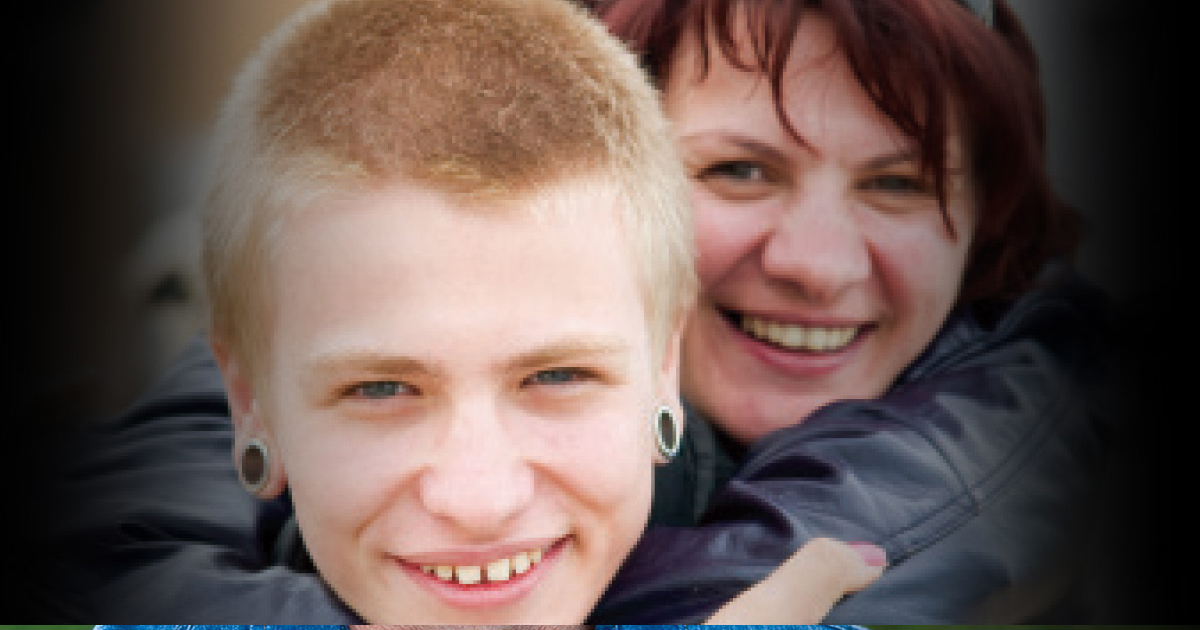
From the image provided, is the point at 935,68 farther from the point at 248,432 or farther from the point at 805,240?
the point at 248,432

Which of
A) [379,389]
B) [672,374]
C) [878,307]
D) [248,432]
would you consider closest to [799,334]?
[878,307]

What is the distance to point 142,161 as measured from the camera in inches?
91.0

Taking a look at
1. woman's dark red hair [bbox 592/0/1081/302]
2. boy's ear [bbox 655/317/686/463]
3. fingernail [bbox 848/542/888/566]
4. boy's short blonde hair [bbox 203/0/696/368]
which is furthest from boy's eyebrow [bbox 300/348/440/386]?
fingernail [bbox 848/542/888/566]

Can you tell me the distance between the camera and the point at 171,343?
236 cm

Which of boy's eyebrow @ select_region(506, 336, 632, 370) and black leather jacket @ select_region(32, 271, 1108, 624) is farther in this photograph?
black leather jacket @ select_region(32, 271, 1108, 624)

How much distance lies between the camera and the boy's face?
2045 millimetres

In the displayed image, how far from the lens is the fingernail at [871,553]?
7.54 feet

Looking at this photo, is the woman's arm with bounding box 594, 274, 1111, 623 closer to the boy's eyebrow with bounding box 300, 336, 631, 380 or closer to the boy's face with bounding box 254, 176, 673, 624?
the boy's face with bounding box 254, 176, 673, 624

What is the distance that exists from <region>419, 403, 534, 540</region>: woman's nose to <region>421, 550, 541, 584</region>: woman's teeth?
95 millimetres

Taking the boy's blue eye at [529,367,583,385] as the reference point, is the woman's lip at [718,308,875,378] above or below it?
below

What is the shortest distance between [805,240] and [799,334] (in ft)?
0.59

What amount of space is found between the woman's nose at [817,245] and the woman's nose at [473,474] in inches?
22.6

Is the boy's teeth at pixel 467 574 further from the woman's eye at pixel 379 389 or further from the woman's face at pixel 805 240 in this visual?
the woman's face at pixel 805 240

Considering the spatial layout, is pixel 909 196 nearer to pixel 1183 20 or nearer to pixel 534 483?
pixel 1183 20
